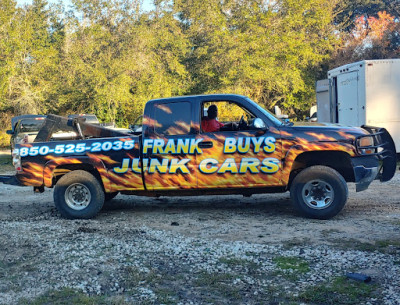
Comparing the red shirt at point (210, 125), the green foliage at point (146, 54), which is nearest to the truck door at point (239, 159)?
the red shirt at point (210, 125)

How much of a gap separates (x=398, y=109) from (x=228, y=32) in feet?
52.5

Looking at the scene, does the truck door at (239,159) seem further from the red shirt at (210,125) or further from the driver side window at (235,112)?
the driver side window at (235,112)

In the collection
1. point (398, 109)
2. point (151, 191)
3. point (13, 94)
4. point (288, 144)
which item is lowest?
point (151, 191)

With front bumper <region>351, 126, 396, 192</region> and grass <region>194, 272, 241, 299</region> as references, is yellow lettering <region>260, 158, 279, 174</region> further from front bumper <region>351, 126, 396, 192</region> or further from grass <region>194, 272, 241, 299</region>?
grass <region>194, 272, 241, 299</region>

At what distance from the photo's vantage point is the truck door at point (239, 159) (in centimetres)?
769

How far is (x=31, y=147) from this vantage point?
8.34m

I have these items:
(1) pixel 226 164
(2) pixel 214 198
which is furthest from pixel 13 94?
(1) pixel 226 164

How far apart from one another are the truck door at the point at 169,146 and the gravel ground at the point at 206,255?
2.10ft

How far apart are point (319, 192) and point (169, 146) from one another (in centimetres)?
245

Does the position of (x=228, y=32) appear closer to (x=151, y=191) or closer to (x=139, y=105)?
(x=139, y=105)

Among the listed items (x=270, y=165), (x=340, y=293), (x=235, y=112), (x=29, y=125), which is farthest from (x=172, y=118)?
(x=29, y=125)

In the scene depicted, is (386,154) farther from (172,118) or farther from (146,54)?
(146,54)

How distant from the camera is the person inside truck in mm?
8028

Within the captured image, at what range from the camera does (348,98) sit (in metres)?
14.4
